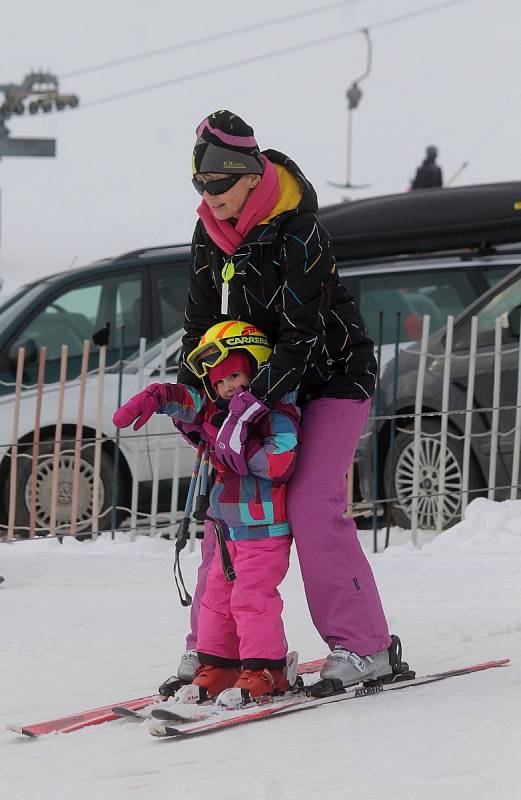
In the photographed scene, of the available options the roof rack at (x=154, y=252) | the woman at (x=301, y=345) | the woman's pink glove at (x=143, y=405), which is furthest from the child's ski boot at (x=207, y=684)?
the roof rack at (x=154, y=252)

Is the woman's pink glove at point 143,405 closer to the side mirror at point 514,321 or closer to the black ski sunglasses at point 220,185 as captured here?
the black ski sunglasses at point 220,185

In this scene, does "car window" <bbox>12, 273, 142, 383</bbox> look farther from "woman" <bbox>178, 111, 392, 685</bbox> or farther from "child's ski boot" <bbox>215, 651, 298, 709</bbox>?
"child's ski boot" <bbox>215, 651, 298, 709</bbox>

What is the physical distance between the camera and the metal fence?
7.82 metres

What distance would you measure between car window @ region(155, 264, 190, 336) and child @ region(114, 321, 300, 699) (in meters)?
5.49

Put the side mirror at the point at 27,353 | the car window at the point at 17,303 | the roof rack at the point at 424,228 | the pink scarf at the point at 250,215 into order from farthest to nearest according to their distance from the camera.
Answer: the roof rack at the point at 424,228
the car window at the point at 17,303
the side mirror at the point at 27,353
the pink scarf at the point at 250,215

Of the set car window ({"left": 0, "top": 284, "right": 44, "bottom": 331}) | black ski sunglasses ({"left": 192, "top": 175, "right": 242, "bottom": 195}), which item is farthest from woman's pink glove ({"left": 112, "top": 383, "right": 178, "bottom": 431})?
car window ({"left": 0, "top": 284, "right": 44, "bottom": 331})

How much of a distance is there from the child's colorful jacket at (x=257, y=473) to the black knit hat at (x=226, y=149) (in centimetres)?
64

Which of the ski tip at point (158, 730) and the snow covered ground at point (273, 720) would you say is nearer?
the snow covered ground at point (273, 720)

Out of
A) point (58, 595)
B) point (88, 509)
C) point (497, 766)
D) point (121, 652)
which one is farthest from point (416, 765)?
point (88, 509)

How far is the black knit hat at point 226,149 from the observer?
13.9 ft

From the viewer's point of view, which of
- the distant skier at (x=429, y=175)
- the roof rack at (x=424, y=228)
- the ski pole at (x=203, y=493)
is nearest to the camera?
the ski pole at (x=203, y=493)

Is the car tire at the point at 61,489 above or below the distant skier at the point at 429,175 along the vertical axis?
below

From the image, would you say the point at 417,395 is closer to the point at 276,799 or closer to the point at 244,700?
the point at 244,700

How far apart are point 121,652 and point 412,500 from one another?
2823 mm
